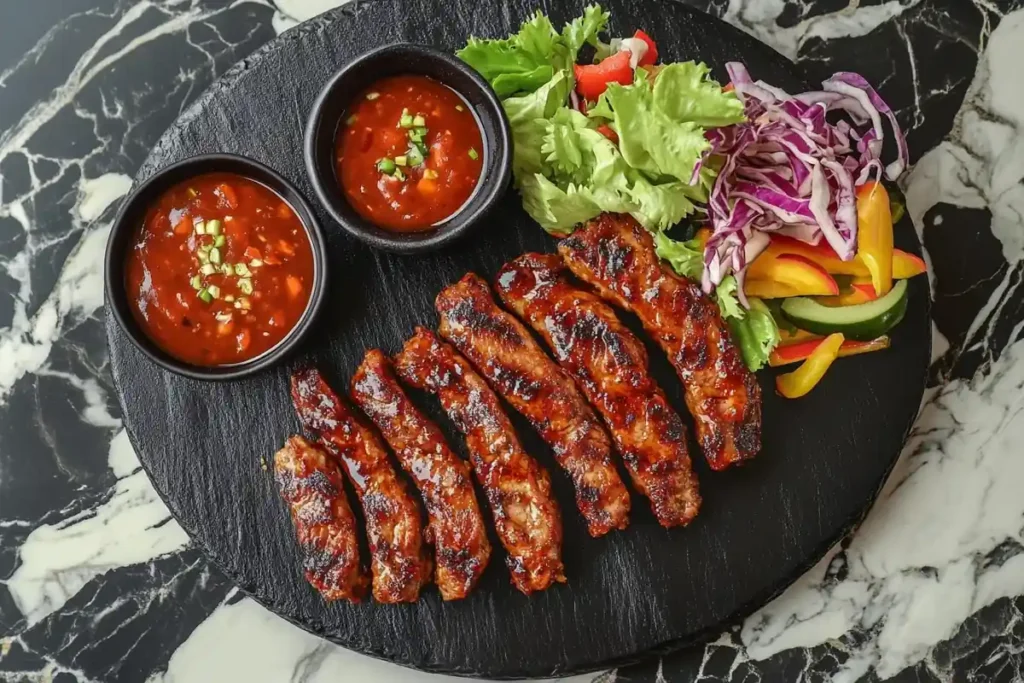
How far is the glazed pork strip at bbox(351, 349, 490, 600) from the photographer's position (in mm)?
4277

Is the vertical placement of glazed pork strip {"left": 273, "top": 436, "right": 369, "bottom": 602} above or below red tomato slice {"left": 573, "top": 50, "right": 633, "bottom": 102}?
below

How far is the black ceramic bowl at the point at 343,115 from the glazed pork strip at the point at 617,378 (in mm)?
495

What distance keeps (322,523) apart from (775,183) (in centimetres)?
271

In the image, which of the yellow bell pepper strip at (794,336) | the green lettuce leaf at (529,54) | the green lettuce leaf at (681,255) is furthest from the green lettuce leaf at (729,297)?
the green lettuce leaf at (529,54)

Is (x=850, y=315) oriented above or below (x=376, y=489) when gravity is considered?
above

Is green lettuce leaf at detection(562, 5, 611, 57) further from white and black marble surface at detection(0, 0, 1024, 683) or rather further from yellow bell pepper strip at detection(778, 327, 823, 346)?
yellow bell pepper strip at detection(778, 327, 823, 346)

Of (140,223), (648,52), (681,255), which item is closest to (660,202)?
(681,255)

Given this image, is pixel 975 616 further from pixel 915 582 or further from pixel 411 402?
pixel 411 402

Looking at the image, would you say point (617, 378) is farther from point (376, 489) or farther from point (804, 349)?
point (376, 489)

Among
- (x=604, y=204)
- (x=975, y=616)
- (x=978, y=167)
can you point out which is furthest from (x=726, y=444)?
(x=978, y=167)

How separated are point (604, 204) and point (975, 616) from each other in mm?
2989

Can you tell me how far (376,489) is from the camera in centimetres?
434

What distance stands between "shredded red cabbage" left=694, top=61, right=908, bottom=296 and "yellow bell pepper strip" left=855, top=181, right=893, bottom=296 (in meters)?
0.07

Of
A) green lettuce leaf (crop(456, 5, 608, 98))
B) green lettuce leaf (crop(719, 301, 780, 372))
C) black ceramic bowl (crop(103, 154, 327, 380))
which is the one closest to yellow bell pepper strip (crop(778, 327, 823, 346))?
green lettuce leaf (crop(719, 301, 780, 372))
